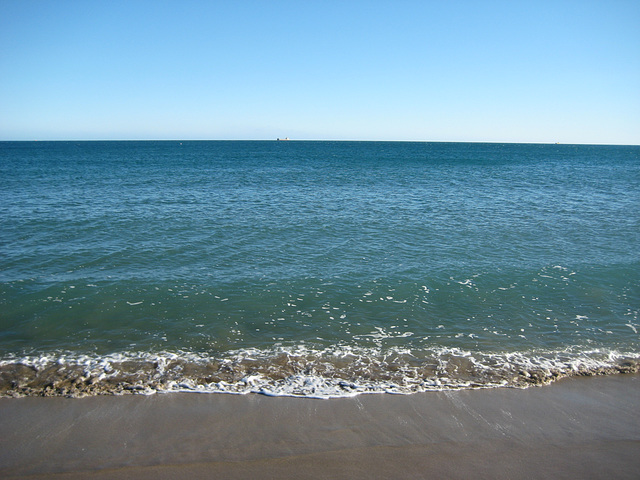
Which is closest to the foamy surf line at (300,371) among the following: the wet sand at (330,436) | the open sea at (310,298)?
the open sea at (310,298)

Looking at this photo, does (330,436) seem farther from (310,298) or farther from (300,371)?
(310,298)

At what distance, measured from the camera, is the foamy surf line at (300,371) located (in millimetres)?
9086

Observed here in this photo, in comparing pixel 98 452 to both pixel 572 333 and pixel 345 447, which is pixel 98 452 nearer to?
pixel 345 447

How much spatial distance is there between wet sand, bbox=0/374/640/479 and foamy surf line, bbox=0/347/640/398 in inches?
15.1

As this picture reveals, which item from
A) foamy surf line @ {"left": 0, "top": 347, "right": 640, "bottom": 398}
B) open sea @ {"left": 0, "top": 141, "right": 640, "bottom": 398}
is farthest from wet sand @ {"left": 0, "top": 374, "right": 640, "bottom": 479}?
open sea @ {"left": 0, "top": 141, "right": 640, "bottom": 398}

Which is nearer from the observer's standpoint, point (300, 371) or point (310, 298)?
point (300, 371)

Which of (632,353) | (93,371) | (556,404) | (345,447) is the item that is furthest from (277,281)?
(632,353)

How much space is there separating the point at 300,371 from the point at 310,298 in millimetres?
4587

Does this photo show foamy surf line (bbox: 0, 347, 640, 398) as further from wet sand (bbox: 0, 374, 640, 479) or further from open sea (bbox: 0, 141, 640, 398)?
wet sand (bbox: 0, 374, 640, 479)

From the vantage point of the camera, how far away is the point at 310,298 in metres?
14.3

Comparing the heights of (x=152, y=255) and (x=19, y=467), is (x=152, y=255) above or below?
above

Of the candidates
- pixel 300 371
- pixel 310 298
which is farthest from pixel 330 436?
pixel 310 298

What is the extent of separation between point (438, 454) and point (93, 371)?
8.41 meters

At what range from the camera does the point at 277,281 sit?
15.8 meters
